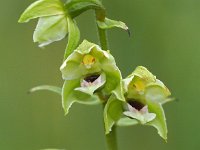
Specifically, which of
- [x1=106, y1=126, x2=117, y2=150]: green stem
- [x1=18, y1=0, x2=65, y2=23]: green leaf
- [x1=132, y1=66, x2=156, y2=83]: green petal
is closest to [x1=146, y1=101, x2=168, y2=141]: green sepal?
[x1=132, y1=66, x2=156, y2=83]: green petal

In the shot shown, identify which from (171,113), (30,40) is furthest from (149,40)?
(30,40)

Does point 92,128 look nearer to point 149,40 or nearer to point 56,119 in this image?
point 56,119

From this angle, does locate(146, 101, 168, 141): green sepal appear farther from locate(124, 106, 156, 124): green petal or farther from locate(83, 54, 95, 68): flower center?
locate(83, 54, 95, 68): flower center

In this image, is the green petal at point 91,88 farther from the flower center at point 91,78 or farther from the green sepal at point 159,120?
the green sepal at point 159,120

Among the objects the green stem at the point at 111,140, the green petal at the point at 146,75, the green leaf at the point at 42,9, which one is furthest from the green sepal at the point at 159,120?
the green leaf at the point at 42,9

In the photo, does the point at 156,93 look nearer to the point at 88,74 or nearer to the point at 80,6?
the point at 88,74
